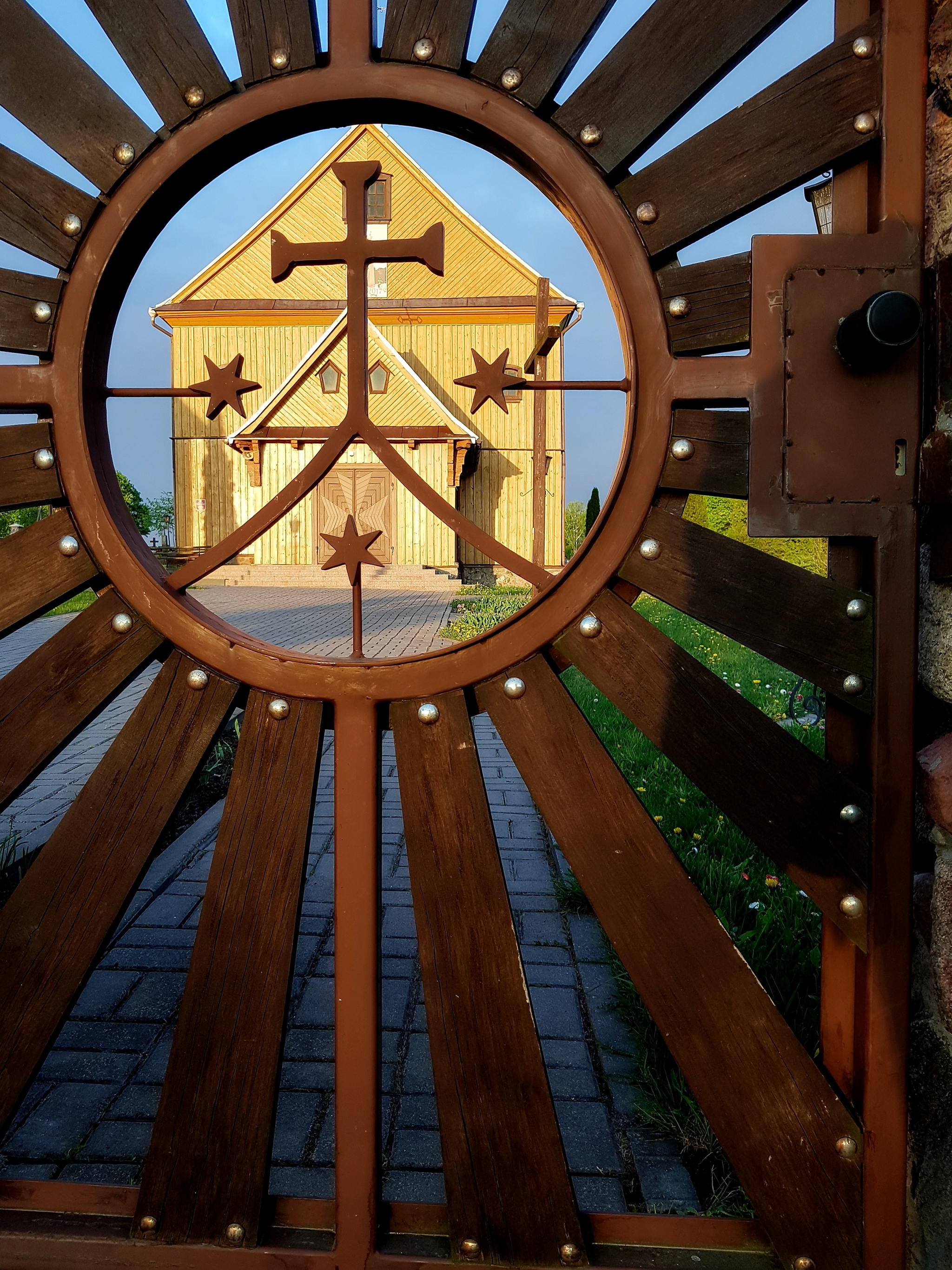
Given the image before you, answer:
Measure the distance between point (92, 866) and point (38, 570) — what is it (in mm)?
518

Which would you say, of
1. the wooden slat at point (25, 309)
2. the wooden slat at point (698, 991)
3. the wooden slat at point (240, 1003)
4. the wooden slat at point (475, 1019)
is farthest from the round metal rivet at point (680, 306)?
the wooden slat at point (25, 309)

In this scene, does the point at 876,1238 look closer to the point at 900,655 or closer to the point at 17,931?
the point at 900,655

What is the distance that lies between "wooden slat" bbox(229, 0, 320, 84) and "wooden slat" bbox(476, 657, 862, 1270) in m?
1.05

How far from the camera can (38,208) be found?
53.1 inches

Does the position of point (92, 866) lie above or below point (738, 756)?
below

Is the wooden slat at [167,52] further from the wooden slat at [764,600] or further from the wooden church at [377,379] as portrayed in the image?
the wooden church at [377,379]

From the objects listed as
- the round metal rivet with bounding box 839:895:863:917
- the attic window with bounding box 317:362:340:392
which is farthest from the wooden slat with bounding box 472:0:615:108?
the attic window with bounding box 317:362:340:392

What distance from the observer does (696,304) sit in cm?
130

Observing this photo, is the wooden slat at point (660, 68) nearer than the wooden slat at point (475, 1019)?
Yes

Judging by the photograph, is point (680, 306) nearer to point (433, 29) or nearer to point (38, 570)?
point (433, 29)

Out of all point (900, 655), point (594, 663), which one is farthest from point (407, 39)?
point (900, 655)

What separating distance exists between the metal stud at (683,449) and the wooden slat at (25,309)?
1047mm

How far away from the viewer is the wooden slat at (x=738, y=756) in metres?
1.30

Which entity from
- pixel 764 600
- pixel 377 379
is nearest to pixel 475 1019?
pixel 764 600
